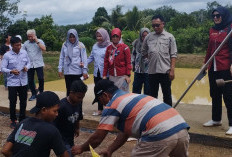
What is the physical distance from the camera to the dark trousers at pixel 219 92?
510 centimetres

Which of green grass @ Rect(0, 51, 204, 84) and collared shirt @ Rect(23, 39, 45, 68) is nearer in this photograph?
collared shirt @ Rect(23, 39, 45, 68)

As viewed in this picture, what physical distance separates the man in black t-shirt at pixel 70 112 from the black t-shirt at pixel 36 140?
920 millimetres

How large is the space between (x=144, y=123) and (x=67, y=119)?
3.22 ft

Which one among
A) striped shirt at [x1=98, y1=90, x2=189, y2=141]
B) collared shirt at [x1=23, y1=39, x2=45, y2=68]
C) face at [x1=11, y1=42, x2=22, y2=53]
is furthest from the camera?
collared shirt at [x1=23, y1=39, x2=45, y2=68]

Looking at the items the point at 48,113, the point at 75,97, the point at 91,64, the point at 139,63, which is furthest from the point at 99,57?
the point at 91,64

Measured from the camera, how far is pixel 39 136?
246cm

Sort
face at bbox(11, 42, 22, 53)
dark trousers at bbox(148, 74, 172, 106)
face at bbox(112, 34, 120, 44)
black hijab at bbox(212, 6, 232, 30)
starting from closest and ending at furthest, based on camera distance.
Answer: black hijab at bbox(212, 6, 232, 30), dark trousers at bbox(148, 74, 172, 106), face at bbox(112, 34, 120, 44), face at bbox(11, 42, 22, 53)

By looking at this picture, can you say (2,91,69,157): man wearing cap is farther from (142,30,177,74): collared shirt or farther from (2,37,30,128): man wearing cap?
(2,37,30,128): man wearing cap

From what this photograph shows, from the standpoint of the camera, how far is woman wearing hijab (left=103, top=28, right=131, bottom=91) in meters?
5.82

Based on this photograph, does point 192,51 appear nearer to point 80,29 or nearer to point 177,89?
point 177,89

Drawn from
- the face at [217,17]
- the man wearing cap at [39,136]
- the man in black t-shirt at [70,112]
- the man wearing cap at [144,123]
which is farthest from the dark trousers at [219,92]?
the man wearing cap at [39,136]

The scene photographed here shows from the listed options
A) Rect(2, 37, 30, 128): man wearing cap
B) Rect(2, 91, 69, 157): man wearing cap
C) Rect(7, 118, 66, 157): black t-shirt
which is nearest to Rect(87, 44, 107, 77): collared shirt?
Rect(2, 37, 30, 128): man wearing cap

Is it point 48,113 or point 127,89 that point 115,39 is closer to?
point 127,89

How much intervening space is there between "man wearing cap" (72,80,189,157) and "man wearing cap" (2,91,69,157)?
50 centimetres
